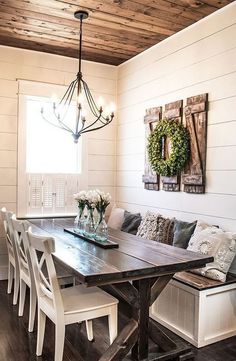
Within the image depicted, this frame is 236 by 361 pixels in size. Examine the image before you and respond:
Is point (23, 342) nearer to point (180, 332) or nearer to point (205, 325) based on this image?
point (180, 332)

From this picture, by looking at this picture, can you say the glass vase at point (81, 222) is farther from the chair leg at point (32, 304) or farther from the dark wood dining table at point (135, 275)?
the chair leg at point (32, 304)

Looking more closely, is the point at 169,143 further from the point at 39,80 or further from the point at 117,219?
the point at 39,80

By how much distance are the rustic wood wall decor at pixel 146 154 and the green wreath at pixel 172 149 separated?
0.13 metres

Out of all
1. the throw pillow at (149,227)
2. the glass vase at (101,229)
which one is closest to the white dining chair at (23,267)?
the glass vase at (101,229)

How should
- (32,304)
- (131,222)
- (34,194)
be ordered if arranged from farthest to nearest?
(34,194)
(131,222)
(32,304)

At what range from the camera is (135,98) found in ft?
15.2

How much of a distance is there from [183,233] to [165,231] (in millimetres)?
261

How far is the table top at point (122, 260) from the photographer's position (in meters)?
2.04

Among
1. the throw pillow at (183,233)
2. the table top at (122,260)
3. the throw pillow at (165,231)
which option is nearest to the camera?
the table top at (122,260)

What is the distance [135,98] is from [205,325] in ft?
9.80

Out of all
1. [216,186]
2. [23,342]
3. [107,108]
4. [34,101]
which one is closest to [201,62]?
[216,186]

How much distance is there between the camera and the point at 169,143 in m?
3.85

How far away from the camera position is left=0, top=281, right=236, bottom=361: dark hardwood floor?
8.23 feet

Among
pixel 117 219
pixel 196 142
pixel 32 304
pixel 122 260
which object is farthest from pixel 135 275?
pixel 117 219
